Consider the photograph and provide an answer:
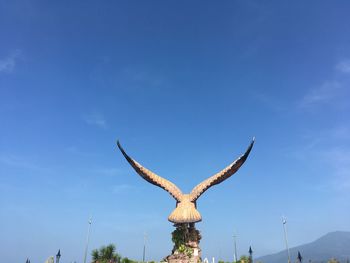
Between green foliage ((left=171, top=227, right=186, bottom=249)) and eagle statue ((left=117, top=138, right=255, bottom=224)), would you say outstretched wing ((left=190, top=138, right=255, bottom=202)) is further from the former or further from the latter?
green foliage ((left=171, top=227, right=186, bottom=249))

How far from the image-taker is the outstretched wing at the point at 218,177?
24047 millimetres

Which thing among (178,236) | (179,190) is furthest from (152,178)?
(178,236)

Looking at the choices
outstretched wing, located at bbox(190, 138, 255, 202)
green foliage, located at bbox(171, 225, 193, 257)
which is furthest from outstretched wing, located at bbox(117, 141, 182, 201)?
green foliage, located at bbox(171, 225, 193, 257)

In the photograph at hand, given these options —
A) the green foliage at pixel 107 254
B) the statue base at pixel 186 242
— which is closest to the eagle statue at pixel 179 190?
the statue base at pixel 186 242

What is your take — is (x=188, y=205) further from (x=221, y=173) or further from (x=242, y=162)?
(x=242, y=162)

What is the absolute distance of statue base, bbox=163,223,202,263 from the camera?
2183cm

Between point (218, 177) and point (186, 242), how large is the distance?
4.95 m

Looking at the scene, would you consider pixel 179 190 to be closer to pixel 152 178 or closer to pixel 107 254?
pixel 152 178

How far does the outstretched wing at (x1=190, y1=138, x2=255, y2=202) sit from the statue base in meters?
2.02

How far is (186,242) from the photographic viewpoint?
22953 mm

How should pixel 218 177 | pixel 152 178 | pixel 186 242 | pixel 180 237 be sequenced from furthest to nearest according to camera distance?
pixel 152 178 < pixel 218 177 < pixel 180 237 < pixel 186 242

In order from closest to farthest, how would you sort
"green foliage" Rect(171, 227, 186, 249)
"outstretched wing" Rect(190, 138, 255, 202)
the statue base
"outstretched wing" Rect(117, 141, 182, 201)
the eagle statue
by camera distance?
the statue base < the eagle statue < "green foliage" Rect(171, 227, 186, 249) < "outstretched wing" Rect(190, 138, 255, 202) < "outstretched wing" Rect(117, 141, 182, 201)

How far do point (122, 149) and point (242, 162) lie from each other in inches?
357

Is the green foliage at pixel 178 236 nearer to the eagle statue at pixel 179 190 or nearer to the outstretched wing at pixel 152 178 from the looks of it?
the eagle statue at pixel 179 190
